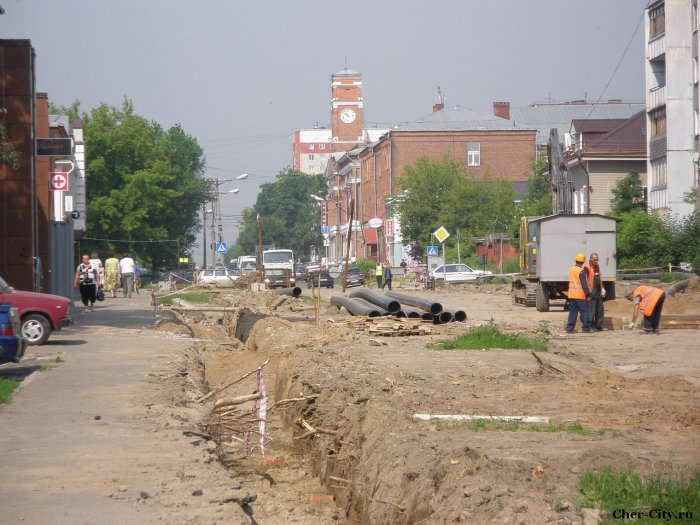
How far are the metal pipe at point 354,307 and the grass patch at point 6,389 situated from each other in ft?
36.1

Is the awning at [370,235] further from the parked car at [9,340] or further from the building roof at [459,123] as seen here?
the parked car at [9,340]

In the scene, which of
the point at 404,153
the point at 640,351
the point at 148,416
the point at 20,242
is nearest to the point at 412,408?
the point at 148,416

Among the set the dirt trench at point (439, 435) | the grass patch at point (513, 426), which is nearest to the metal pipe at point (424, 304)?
the dirt trench at point (439, 435)

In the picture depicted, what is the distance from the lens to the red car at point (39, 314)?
18953 mm

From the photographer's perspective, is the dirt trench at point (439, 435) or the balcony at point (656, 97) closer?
the dirt trench at point (439, 435)

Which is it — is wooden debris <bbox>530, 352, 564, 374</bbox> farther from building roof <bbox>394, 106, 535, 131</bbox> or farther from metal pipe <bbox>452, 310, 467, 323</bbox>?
building roof <bbox>394, 106, 535, 131</bbox>

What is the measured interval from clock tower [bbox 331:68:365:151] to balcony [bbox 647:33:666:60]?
7321cm

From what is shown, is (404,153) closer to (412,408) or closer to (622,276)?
(622,276)

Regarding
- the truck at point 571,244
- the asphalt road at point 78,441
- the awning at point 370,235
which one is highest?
the awning at point 370,235

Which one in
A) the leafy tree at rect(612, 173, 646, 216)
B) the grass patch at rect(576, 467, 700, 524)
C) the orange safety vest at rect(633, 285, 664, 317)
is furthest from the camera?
the leafy tree at rect(612, 173, 646, 216)

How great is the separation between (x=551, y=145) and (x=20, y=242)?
20205 millimetres

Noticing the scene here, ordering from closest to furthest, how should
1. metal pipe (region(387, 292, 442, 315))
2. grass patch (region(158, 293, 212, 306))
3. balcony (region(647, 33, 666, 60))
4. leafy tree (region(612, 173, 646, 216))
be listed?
metal pipe (region(387, 292, 442, 315)), grass patch (region(158, 293, 212, 306)), balcony (region(647, 33, 666, 60)), leafy tree (region(612, 173, 646, 216))

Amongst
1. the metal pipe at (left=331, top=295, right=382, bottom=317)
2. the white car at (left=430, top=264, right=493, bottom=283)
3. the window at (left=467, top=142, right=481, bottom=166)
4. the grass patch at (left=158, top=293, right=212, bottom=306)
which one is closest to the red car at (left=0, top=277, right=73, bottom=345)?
the metal pipe at (left=331, top=295, right=382, bottom=317)

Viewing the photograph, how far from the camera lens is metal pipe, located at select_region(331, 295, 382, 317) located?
77.9 feet
